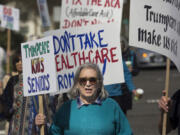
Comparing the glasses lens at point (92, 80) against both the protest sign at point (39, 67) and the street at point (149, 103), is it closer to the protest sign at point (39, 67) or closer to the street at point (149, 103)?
the protest sign at point (39, 67)

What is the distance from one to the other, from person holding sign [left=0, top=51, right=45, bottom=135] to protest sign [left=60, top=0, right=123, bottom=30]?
227cm

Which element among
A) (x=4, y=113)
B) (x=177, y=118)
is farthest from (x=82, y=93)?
(x=4, y=113)

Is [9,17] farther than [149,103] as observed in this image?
No

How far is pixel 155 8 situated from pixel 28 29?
34719mm

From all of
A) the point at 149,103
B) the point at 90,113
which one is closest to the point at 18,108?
the point at 90,113

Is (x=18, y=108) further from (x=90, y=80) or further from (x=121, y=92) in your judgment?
(x=121, y=92)

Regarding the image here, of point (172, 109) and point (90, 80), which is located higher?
point (90, 80)

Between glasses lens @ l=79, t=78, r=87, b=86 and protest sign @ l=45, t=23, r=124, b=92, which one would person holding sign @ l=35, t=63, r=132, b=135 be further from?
protest sign @ l=45, t=23, r=124, b=92

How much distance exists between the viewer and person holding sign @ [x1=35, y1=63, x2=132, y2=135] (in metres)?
4.44

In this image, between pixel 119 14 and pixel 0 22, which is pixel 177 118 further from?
pixel 0 22

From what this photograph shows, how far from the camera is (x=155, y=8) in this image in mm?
5340

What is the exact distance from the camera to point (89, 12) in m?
8.62

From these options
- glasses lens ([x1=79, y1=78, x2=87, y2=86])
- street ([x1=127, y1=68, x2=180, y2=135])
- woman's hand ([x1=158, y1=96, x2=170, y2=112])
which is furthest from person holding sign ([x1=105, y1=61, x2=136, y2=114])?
glasses lens ([x1=79, y1=78, x2=87, y2=86])

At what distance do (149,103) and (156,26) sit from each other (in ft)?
27.5
